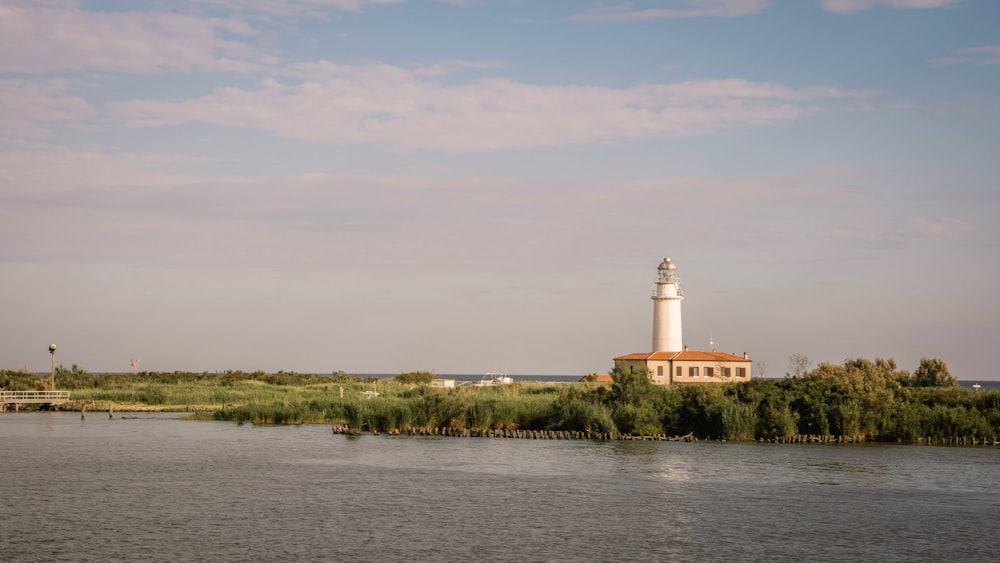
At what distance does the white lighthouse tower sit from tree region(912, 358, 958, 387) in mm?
18070

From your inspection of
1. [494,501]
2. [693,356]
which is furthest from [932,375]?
[494,501]

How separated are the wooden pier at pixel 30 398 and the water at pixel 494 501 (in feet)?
79.8

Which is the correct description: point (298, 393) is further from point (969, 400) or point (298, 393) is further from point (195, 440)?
point (969, 400)

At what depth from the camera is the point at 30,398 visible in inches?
2596

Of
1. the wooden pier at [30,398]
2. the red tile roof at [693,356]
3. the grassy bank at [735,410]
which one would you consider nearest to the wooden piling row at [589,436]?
the grassy bank at [735,410]

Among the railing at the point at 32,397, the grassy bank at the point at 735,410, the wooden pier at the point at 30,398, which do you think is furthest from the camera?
the wooden pier at the point at 30,398

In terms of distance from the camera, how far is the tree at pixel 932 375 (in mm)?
69000

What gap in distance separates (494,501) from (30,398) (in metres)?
50.2

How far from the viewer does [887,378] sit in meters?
46.3

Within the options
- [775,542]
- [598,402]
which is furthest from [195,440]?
[775,542]

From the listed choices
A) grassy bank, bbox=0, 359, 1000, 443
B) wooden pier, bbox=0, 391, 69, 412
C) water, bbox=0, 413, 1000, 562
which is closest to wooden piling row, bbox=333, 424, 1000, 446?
grassy bank, bbox=0, 359, 1000, 443

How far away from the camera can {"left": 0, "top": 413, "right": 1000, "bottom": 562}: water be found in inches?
814

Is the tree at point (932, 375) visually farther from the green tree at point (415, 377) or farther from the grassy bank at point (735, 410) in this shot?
the green tree at point (415, 377)

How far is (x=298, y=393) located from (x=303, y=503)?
144ft
